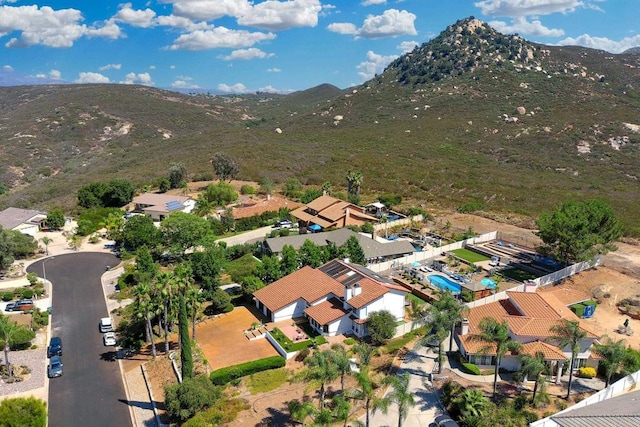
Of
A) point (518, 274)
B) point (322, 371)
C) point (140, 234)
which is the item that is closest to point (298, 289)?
point (322, 371)

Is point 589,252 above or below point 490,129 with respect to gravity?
below

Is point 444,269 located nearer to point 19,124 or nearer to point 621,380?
point 621,380

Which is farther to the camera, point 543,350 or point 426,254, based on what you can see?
point 426,254

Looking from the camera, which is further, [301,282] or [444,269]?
[444,269]

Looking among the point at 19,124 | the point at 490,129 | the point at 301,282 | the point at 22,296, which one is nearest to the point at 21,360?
the point at 22,296

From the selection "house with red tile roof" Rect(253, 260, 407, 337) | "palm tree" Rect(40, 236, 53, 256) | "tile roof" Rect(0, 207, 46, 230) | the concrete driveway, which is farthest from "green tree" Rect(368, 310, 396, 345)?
"tile roof" Rect(0, 207, 46, 230)

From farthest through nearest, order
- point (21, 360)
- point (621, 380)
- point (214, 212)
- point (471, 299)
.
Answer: point (214, 212), point (471, 299), point (21, 360), point (621, 380)

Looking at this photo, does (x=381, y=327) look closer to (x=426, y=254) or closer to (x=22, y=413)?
(x=426, y=254)
